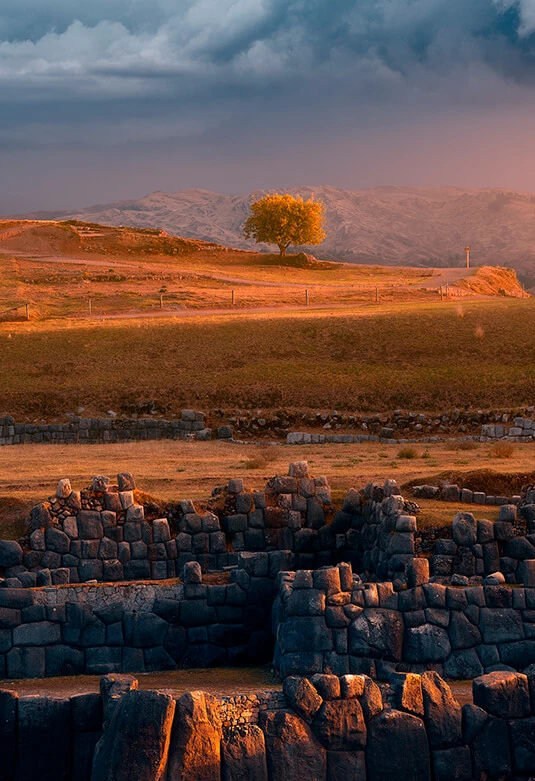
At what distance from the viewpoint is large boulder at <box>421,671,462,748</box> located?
14.6 metres

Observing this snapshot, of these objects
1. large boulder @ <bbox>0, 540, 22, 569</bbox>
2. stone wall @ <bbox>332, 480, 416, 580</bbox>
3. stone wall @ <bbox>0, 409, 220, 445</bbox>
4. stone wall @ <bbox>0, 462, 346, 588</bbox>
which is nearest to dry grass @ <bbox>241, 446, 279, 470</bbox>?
stone wall @ <bbox>0, 409, 220, 445</bbox>

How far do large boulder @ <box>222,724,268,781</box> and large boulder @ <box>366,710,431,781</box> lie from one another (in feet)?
4.33

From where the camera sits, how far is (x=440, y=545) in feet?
71.2

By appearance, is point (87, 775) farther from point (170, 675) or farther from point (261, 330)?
point (261, 330)

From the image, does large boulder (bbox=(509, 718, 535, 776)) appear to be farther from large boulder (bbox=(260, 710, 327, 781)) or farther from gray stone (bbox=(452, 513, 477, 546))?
gray stone (bbox=(452, 513, 477, 546))

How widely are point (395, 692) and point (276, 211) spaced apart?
407 ft

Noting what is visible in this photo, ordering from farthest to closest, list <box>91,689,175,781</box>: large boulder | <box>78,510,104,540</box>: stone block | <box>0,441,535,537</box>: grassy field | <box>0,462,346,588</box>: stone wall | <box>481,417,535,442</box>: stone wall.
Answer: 1. <box>481,417,535,442</box>: stone wall
2. <box>0,441,535,537</box>: grassy field
3. <box>78,510,104,540</box>: stone block
4. <box>0,462,346,588</box>: stone wall
5. <box>91,689,175,781</box>: large boulder

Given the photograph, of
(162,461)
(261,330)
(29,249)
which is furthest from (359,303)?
(29,249)

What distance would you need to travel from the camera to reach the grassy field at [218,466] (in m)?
27.4

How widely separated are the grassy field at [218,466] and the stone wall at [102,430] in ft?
5.97

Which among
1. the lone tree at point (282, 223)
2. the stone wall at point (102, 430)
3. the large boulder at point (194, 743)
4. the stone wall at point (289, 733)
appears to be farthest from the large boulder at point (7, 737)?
the lone tree at point (282, 223)

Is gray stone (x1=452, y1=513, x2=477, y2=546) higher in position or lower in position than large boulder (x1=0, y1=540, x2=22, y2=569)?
higher

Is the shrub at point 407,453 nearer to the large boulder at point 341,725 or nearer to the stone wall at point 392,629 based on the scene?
the stone wall at point 392,629

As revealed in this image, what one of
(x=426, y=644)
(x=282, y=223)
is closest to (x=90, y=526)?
(x=426, y=644)
